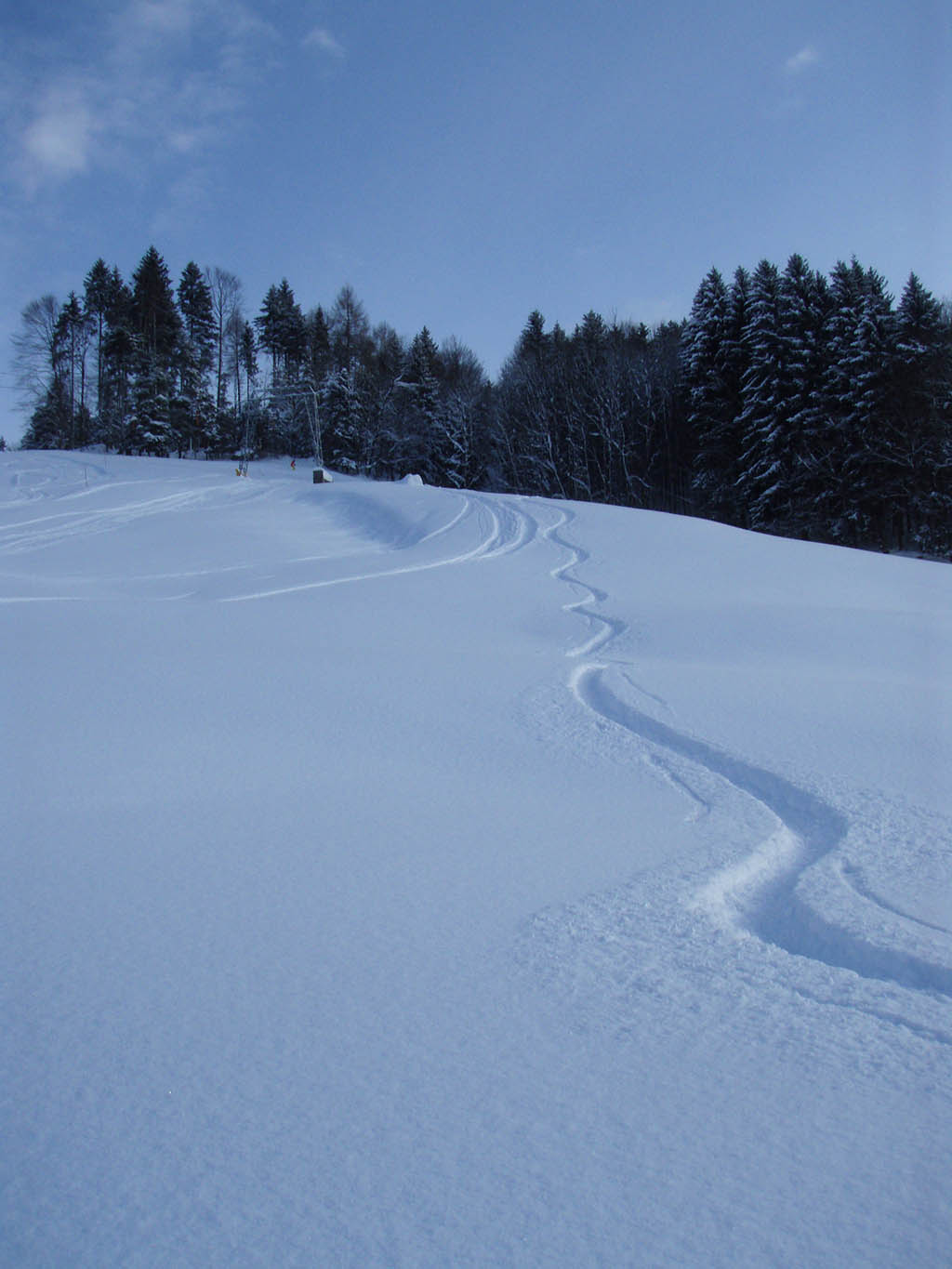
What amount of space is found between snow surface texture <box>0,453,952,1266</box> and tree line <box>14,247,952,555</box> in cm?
2435

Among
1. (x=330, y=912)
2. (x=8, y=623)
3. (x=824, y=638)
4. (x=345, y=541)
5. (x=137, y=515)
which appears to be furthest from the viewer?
(x=137, y=515)

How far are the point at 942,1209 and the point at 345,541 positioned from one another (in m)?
14.8

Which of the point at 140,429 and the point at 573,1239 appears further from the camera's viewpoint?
the point at 140,429

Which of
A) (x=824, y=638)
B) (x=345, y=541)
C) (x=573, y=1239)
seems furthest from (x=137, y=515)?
(x=573, y=1239)

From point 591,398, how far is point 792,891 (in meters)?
39.3

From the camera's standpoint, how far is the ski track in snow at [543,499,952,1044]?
198 centimetres

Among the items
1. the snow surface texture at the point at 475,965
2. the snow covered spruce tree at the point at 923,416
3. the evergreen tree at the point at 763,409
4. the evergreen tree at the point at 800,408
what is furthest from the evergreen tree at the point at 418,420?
the snow surface texture at the point at 475,965

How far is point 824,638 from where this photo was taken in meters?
6.48

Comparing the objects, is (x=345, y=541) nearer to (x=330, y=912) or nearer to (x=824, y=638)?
(x=824, y=638)

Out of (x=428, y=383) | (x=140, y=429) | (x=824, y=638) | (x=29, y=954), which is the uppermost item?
(x=428, y=383)

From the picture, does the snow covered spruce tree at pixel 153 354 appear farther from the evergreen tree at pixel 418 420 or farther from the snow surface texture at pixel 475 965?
the snow surface texture at pixel 475 965

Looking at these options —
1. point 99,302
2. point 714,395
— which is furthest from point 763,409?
point 99,302

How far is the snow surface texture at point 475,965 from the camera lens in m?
1.33

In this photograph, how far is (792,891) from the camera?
239 centimetres
